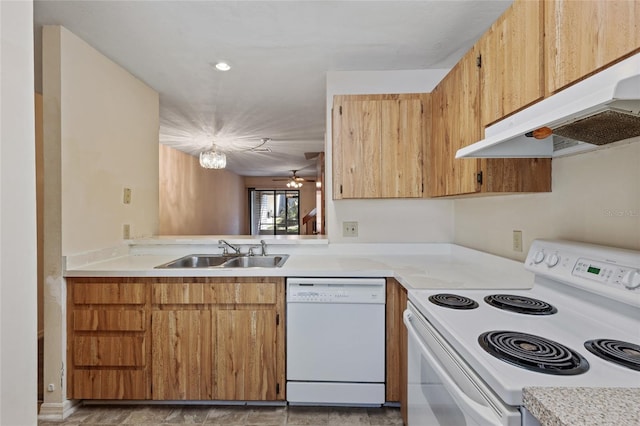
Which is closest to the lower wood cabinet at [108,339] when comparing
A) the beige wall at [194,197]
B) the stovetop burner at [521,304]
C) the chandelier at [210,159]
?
the stovetop burner at [521,304]

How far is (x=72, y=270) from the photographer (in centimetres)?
172

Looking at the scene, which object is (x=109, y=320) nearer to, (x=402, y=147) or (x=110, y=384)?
(x=110, y=384)

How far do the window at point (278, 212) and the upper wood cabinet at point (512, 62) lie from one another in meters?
8.64

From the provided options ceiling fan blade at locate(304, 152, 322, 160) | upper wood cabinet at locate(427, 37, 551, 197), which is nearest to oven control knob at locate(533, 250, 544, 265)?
upper wood cabinet at locate(427, 37, 551, 197)

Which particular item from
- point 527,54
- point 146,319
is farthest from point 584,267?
point 146,319

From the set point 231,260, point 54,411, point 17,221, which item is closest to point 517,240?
point 231,260

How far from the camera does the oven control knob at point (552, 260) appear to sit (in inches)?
45.8

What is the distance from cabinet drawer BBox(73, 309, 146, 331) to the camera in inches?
67.9

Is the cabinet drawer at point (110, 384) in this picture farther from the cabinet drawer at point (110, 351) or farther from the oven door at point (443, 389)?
the oven door at point (443, 389)

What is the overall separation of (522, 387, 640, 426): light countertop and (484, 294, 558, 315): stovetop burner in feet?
1.59

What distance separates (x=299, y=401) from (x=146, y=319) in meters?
1.00

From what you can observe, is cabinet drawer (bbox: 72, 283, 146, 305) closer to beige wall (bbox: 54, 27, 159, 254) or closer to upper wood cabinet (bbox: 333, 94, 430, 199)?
beige wall (bbox: 54, 27, 159, 254)

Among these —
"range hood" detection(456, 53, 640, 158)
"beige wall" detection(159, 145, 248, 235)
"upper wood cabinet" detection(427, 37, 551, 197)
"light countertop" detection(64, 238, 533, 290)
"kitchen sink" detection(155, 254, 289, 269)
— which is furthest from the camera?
"beige wall" detection(159, 145, 248, 235)

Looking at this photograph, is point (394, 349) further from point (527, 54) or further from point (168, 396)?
point (527, 54)
